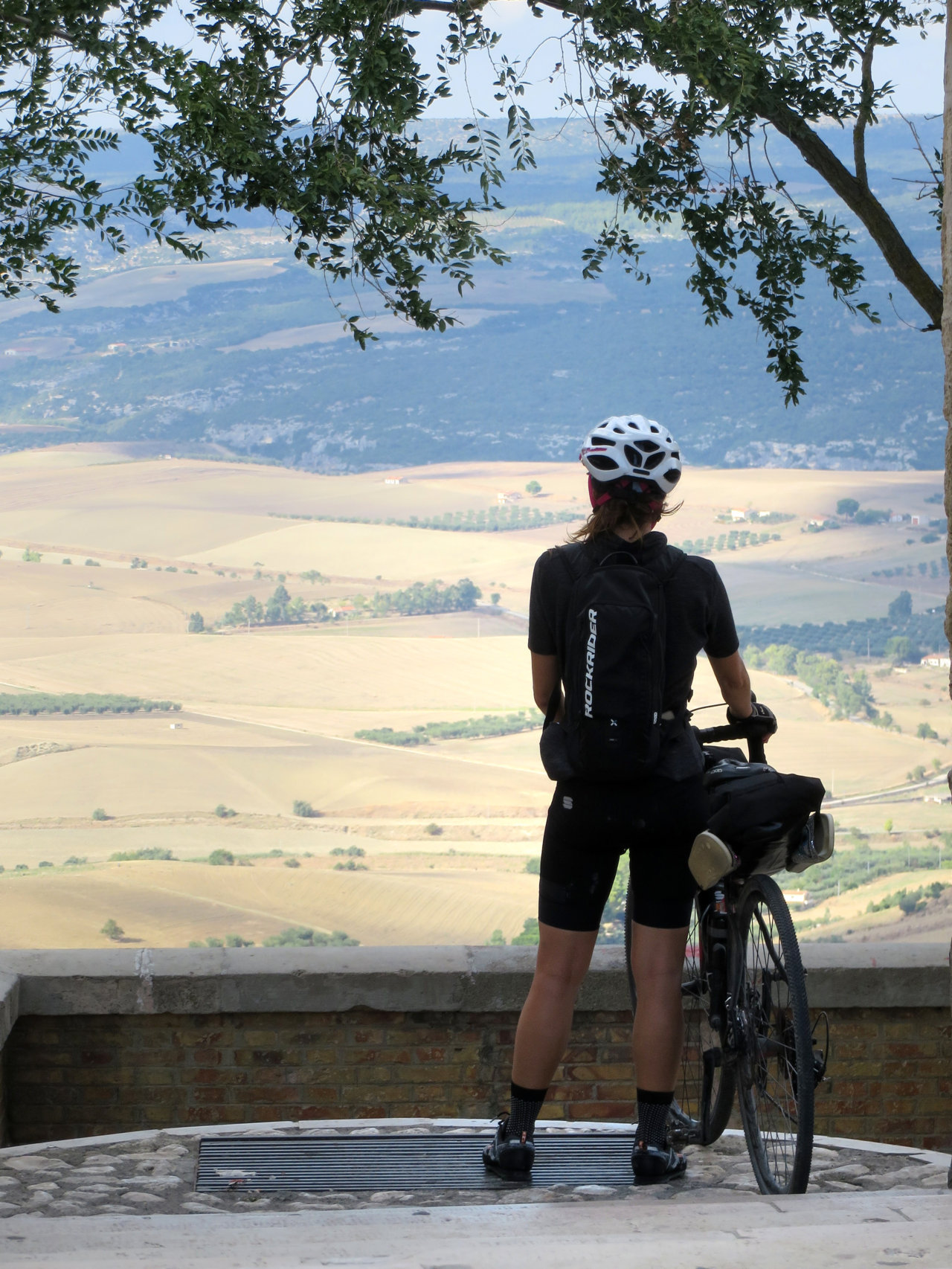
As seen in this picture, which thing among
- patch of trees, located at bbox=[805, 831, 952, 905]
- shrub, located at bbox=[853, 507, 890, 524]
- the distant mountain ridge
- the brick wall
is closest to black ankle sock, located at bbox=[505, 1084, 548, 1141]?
the brick wall

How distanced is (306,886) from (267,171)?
5548 cm

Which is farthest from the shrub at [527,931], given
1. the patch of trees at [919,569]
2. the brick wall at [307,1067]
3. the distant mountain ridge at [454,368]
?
the brick wall at [307,1067]

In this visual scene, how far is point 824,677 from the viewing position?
225 feet

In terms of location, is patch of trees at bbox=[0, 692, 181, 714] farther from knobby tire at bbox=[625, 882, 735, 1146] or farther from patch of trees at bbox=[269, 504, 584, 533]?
knobby tire at bbox=[625, 882, 735, 1146]

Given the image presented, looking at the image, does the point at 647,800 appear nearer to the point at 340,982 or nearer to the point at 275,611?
the point at 340,982

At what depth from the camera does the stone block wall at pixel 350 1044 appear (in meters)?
4.12

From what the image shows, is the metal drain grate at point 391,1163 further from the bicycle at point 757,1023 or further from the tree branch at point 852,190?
the tree branch at point 852,190

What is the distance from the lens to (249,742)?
2827 inches

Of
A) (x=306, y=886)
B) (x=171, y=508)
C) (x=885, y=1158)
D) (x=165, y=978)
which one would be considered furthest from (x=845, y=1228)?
(x=171, y=508)

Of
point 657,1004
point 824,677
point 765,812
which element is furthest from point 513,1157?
point 824,677

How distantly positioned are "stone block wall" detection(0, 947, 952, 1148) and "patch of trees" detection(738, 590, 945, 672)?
65.5 m

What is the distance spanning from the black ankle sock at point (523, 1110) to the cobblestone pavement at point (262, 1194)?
0.50 feet

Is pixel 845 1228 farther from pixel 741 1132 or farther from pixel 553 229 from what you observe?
pixel 553 229

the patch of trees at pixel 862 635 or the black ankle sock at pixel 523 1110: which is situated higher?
the patch of trees at pixel 862 635
